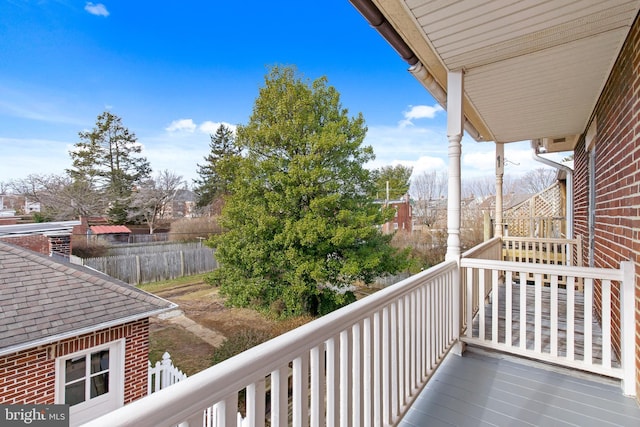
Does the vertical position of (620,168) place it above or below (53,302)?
above

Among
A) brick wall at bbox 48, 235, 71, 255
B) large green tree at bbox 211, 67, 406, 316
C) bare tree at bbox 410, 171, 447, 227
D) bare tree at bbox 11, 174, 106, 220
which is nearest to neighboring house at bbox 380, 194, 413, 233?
bare tree at bbox 410, 171, 447, 227

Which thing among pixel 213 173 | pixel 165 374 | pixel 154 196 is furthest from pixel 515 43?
pixel 213 173

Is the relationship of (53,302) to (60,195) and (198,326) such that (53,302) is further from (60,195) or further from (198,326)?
(60,195)

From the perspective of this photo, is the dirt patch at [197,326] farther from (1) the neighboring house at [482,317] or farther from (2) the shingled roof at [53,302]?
(1) the neighboring house at [482,317]

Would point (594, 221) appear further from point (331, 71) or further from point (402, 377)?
point (331, 71)

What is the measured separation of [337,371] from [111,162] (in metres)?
18.7

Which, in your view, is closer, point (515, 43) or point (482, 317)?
point (515, 43)

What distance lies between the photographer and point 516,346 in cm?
229

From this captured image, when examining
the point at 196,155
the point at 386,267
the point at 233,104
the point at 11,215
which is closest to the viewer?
the point at 11,215

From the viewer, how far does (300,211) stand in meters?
7.95

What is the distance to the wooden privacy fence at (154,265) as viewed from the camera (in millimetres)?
10008

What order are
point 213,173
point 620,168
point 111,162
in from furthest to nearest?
1. point 213,173
2. point 111,162
3. point 620,168

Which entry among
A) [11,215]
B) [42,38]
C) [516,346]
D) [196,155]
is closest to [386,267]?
[516,346]

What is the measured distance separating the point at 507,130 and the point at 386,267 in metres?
4.92
